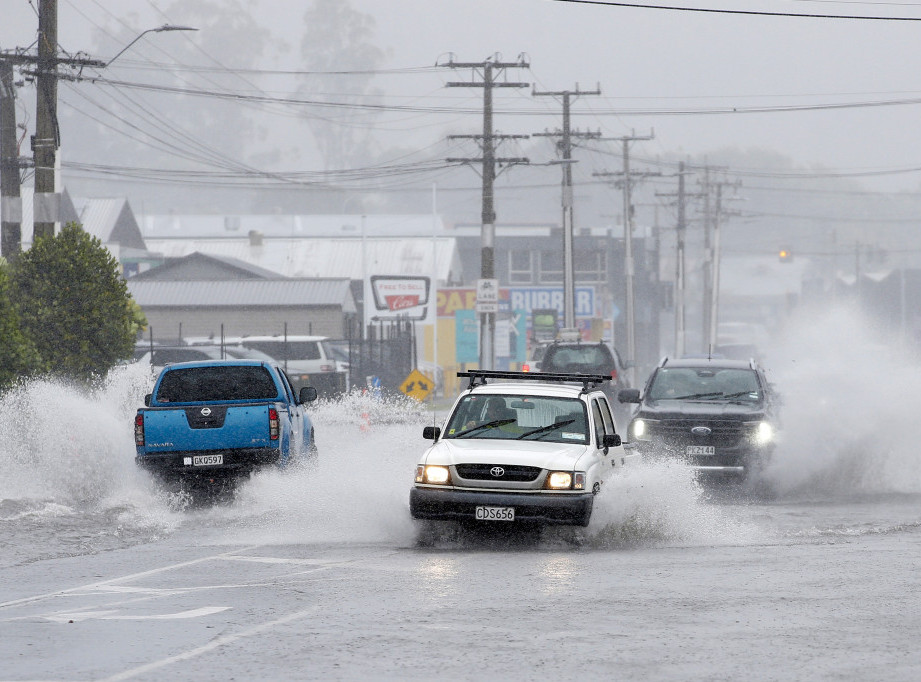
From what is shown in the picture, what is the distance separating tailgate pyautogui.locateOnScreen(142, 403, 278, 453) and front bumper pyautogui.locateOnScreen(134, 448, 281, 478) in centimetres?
6

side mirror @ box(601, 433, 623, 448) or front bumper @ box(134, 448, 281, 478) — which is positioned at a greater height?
side mirror @ box(601, 433, 623, 448)

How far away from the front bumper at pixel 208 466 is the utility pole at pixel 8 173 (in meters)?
10.2

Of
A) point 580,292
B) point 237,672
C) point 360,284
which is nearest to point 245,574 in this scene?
point 237,672

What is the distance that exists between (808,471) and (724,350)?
3364cm

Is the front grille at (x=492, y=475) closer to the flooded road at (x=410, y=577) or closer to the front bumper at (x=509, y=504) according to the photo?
the front bumper at (x=509, y=504)

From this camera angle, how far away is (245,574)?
1219cm

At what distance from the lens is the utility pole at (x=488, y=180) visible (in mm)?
45844

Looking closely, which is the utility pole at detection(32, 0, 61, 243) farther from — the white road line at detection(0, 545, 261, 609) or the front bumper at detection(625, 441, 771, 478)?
the white road line at detection(0, 545, 261, 609)

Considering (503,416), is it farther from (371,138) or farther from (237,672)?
(371,138)

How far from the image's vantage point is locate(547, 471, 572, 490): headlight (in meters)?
13.9

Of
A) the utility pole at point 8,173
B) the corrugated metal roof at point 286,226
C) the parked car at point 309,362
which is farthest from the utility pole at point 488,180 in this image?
the corrugated metal roof at point 286,226

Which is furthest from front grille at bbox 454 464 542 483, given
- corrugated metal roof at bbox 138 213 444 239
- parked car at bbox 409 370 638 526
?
corrugated metal roof at bbox 138 213 444 239

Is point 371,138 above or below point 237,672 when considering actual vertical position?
above

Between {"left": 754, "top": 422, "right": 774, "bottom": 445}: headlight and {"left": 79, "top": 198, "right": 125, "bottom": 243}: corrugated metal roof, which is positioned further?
{"left": 79, "top": 198, "right": 125, "bottom": 243}: corrugated metal roof
